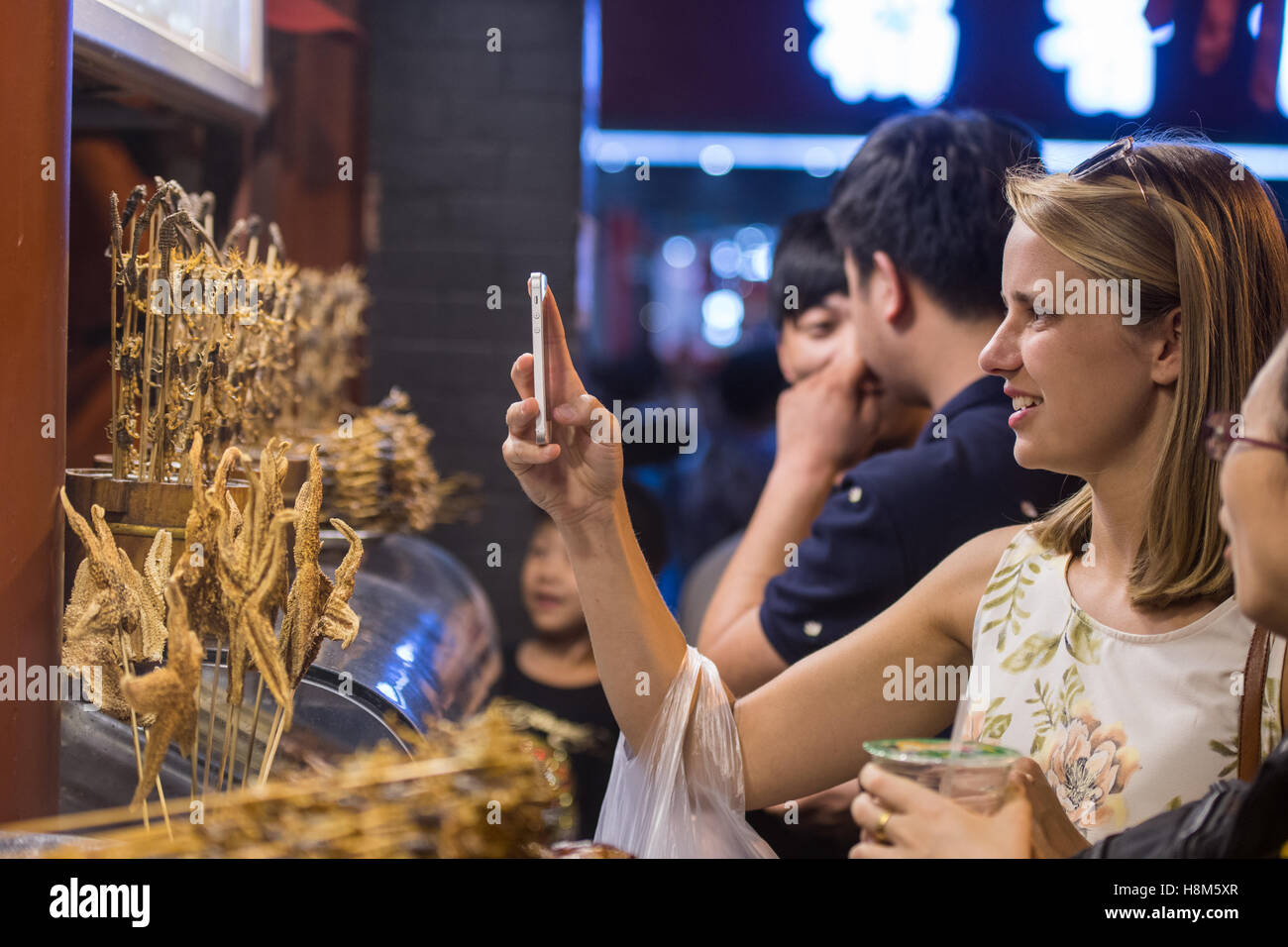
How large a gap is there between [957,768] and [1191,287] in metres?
0.60

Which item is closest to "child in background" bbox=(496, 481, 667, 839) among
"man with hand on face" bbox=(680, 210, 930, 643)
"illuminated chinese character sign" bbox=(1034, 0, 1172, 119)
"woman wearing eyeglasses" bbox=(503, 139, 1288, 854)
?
"man with hand on face" bbox=(680, 210, 930, 643)

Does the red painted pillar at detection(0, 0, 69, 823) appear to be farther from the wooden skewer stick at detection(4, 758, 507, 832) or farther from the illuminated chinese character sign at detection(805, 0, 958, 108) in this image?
the illuminated chinese character sign at detection(805, 0, 958, 108)

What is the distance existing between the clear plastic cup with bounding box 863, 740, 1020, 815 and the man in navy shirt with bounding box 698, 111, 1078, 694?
93cm

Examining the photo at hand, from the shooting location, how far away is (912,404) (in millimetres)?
2076

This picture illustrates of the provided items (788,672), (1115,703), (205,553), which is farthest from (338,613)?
(1115,703)

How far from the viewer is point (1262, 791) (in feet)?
2.69

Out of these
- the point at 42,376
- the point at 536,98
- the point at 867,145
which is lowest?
the point at 42,376

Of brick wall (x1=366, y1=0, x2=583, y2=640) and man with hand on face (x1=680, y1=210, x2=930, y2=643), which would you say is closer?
man with hand on face (x1=680, y1=210, x2=930, y2=643)

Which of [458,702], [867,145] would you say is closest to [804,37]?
[867,145]

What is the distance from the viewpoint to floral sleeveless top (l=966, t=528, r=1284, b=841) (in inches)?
44.1

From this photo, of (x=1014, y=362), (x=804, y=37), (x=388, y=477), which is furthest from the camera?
(x=804, y=37)

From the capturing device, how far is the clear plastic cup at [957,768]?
82cm
